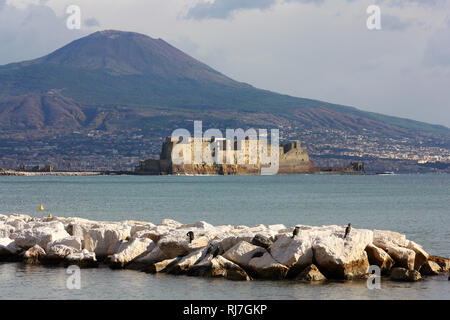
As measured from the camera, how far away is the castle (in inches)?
4274

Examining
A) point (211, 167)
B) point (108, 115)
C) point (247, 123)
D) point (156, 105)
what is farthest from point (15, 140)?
point (211, 167)

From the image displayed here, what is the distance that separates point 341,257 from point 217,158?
98.4 metres

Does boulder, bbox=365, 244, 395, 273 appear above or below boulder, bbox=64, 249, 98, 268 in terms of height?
above

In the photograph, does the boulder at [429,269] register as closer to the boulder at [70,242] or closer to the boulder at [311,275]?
the boulder at [311,275]

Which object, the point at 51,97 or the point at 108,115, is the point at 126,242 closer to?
the point at 108,115

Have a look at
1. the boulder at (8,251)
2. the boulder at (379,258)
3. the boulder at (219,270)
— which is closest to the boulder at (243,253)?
Answer: the boulder at (219,270)

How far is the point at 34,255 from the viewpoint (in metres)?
14.4

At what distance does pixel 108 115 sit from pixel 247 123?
109 feet

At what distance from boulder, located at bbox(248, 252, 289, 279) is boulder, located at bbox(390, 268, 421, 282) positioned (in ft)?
5.60

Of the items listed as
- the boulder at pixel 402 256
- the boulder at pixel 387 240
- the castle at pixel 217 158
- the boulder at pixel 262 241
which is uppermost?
the boulder at pixel 262 241

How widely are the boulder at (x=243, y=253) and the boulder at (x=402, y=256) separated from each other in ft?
7.11

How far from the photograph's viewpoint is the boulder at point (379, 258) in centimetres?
1288

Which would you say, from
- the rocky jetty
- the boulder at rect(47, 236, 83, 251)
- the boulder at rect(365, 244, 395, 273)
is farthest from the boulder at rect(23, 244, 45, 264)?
the boulder at rect(365, 244, 395, 273)

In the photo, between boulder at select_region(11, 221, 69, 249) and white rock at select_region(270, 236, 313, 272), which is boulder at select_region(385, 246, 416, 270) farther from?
boulder at select_region(11, 221, 69, 249)
